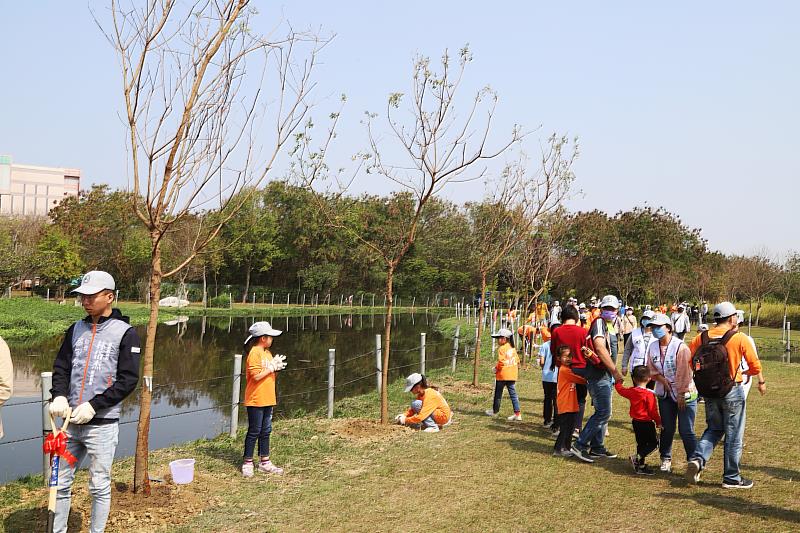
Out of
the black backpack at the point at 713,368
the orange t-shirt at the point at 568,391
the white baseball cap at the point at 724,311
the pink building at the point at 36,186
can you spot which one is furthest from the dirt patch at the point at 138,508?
the pink building at the point at 36,186

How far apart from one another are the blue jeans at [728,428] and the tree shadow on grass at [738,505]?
12.9 inches

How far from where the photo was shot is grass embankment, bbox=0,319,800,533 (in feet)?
18.1

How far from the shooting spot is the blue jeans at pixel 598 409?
738 cm

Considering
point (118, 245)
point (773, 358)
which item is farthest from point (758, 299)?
point (118, 245)

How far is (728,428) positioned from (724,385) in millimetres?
449

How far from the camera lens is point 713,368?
6.20 m

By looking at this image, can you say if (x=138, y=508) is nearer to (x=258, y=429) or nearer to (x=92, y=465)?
(x=92, y=465)

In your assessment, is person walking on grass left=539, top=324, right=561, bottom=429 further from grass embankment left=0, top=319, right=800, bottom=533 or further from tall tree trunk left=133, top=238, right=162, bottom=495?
tall tree trunk left=133, top=238, right=162, bottom=495

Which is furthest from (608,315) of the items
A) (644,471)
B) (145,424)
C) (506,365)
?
(145,424)

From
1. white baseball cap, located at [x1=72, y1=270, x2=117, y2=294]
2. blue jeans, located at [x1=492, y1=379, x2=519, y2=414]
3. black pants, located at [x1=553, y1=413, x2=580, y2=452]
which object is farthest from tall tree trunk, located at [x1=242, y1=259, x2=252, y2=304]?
white baseball cap, located at [x1=72, y1=270, x2=117, y2=294]

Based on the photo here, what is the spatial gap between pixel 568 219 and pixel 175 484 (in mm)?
17490

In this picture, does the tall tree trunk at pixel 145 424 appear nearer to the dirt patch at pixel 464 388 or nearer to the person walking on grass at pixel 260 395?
the person walking on grass at pixel 260 395

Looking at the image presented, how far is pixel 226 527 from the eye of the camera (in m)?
5.39

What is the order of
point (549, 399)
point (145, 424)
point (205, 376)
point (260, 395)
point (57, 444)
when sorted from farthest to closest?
point (205, 376) < point (549, 399) < point (260, 395) < point (145, 424) < point (57, 444)
